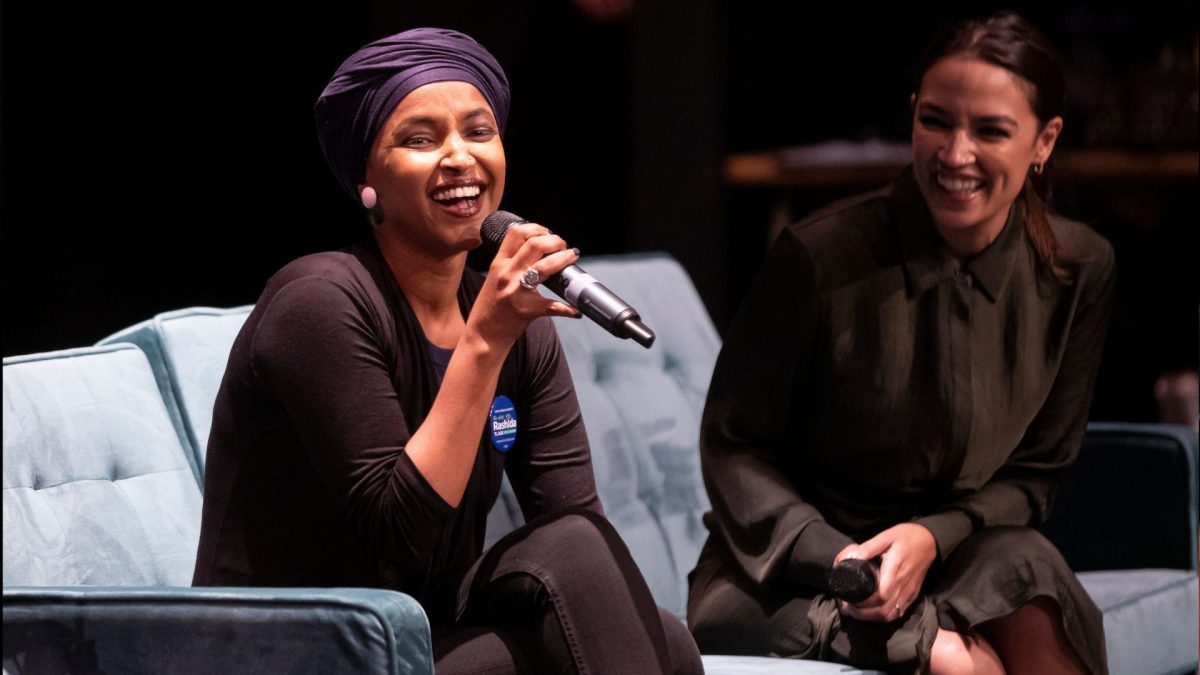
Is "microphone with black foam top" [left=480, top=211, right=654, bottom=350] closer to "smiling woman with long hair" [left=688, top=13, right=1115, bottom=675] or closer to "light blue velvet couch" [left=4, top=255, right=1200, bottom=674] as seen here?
"light blue velvet couch" [left=4, top=255, right=1200, bottom=674]

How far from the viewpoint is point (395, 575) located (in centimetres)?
174

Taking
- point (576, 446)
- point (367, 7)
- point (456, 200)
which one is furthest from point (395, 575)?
point (367, 7)

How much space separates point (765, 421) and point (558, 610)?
0.66 meters

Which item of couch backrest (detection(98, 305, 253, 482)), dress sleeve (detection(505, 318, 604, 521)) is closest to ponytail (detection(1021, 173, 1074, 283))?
dress sleeve (detection(505, 318, 604, 521))

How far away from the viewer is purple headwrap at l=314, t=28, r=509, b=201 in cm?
172

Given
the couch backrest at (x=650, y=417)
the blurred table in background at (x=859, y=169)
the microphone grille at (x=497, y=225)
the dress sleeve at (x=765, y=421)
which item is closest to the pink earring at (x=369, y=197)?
the microphone grille at (x=497, y=225)

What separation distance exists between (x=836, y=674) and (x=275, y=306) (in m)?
0.84

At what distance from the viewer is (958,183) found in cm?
218

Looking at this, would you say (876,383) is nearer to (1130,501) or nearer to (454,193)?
(454,193)

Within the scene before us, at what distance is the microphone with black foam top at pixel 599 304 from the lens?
1.49 meters

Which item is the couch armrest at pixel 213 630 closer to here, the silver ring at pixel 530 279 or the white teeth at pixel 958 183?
the silver ring at pixel 530 279

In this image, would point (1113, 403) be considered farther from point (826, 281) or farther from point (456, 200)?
point (456, 200)

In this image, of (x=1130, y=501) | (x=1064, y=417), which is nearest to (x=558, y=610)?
(x=1064, y=417)

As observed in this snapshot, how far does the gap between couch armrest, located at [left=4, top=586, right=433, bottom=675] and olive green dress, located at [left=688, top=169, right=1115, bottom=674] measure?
76 centimetres
